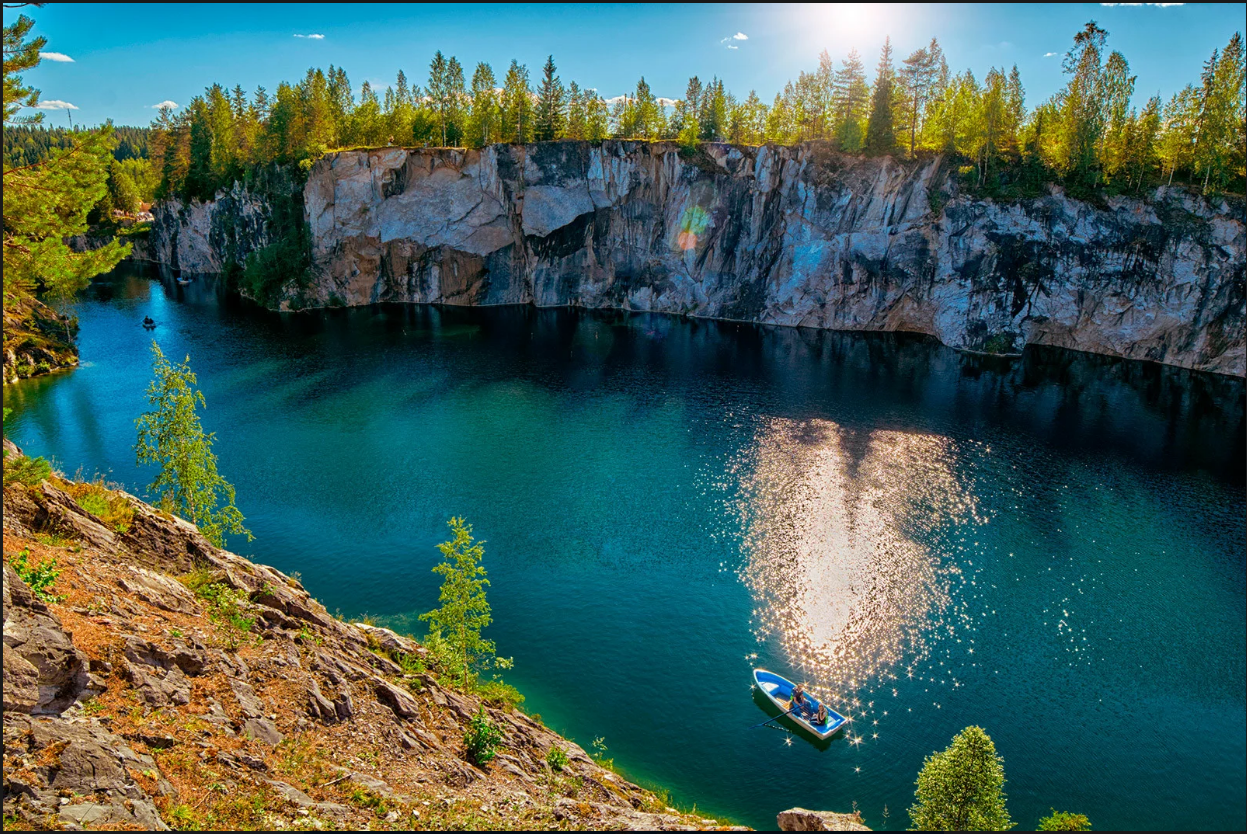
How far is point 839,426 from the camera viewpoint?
60062 mm

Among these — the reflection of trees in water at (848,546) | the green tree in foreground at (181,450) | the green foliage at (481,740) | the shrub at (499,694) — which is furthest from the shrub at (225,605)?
the reflection of trees in water at (848,546)

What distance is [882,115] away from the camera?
8644 centimetres

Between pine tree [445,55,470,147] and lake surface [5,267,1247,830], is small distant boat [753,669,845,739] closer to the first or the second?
lake surface [5,267,1247,830]

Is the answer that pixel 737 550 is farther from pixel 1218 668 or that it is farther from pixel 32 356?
pixel 32 356

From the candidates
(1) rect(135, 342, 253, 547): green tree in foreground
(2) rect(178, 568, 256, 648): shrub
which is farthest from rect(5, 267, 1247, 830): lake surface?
(2) rect(178, 568, 256, 648): shrub

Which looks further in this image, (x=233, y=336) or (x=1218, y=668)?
(x=233, y=336)

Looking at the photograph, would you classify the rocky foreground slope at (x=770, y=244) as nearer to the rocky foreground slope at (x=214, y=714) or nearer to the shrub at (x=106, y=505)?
the rocky foreground slope at (x=214, y=714)

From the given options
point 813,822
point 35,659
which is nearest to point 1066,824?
point 813,822

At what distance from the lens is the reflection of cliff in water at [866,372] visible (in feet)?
198

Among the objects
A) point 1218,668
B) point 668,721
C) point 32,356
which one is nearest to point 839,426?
point 1218,668

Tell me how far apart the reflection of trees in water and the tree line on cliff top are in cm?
4527

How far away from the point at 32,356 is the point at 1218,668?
89938 mm

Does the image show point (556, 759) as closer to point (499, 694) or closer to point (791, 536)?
point (499, 694)

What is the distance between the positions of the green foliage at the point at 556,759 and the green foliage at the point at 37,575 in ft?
43.1
